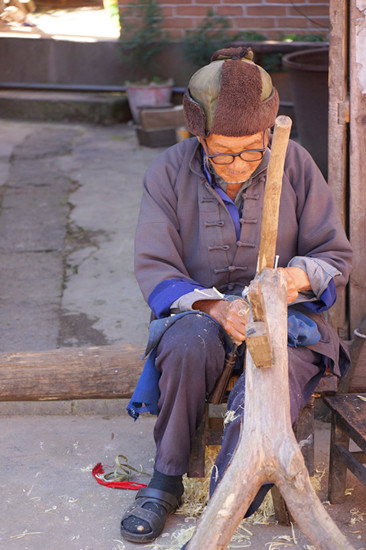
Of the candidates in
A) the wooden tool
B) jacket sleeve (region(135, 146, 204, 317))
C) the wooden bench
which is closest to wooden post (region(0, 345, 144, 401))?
the wooden bench

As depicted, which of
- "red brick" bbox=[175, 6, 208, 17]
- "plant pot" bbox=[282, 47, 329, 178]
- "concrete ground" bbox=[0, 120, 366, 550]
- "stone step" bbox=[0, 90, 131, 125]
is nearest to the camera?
"concrete ground" bbox=[0, 120, 366, 550]

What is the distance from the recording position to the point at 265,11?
7.57 meters

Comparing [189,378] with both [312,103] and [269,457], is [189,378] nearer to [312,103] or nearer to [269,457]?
[269,457]

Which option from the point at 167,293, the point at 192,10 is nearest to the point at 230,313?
the point at 167,293

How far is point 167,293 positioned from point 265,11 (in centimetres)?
557

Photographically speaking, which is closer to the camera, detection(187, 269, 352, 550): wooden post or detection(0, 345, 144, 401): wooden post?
detection(187, 269, 352, 550): wooden post

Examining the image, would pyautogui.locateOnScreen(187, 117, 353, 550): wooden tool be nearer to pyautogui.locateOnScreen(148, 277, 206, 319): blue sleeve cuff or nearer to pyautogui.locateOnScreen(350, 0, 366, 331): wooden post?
pyautogui.locateOnScreen(148, 277, 206, 319): blue sleeve cuff

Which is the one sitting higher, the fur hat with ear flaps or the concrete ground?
the fur hat with ear flaps

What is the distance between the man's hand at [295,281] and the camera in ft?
8.55

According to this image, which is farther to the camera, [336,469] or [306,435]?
[336,469]

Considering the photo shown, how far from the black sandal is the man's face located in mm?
1121

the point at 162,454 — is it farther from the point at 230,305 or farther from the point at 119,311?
the point at 119,311

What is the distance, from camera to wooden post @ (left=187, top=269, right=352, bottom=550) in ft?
6.49

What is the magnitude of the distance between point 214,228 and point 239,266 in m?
0.16
